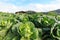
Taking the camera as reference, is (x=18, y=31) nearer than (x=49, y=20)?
Yes

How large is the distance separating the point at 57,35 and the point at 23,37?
1.48ft

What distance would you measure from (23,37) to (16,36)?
0.41 feet

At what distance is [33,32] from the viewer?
8.31ft

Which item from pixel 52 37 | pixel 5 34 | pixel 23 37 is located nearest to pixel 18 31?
pixel 23 37

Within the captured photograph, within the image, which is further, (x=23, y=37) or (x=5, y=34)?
(x=5, y=34)

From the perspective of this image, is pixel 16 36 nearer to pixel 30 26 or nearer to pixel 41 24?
pixel 30 26

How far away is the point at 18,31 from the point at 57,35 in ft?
1.70

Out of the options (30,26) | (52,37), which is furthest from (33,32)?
(52,37)

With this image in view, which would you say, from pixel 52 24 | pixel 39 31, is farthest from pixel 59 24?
pixel 39 31

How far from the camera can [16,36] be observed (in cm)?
257

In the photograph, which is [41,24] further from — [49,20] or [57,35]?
[57,35]

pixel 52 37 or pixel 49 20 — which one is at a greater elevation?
pixel 49 20

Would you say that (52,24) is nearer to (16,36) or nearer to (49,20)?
(49,20)

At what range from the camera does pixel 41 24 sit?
2701mm
